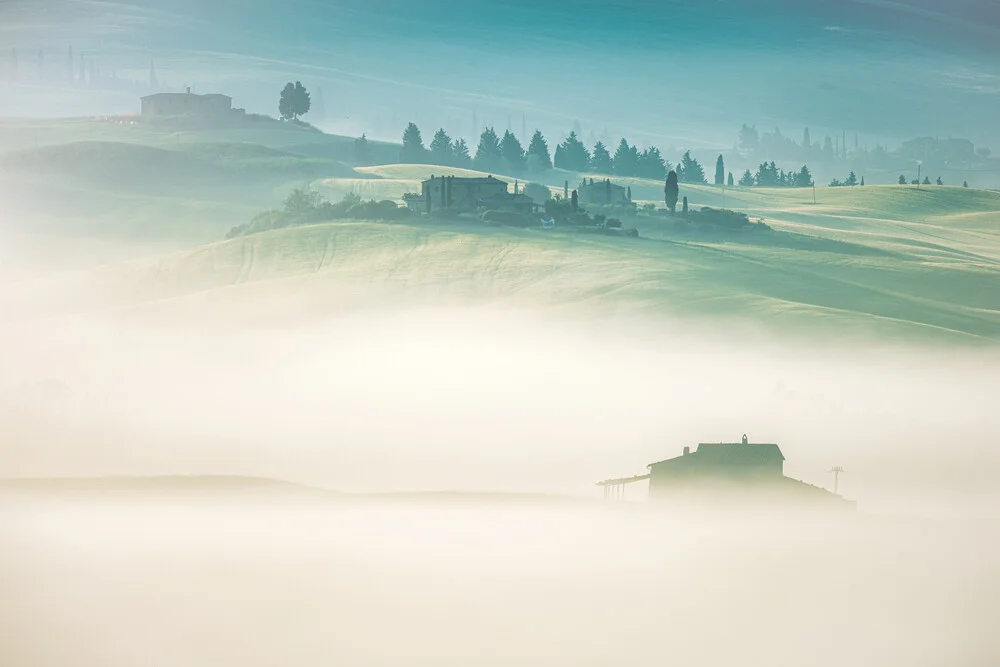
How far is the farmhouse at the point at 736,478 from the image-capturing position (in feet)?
215

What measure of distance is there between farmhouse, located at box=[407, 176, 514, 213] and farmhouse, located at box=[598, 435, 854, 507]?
91.2 meters

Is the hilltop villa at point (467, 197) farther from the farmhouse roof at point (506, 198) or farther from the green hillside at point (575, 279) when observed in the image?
the green hillside at point (575, 279)

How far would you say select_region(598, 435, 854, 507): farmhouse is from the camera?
65625 millimetres

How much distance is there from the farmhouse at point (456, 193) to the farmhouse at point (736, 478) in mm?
91208

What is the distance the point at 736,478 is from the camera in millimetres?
65875

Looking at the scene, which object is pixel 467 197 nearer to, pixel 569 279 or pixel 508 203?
pixel 508 203

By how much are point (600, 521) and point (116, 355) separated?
49.3m

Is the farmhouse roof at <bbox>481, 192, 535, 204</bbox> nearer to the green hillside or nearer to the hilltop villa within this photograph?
the hilltop villa

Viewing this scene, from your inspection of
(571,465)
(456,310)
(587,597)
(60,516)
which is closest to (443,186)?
(456,310)

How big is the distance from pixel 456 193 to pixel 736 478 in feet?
316

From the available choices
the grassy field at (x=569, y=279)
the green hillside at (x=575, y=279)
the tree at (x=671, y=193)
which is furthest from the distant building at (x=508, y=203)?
the tree at (x=671, y=193)

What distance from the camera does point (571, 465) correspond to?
75875 millimetres

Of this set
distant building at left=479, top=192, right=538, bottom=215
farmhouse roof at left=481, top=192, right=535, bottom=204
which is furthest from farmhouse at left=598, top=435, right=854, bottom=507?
farmhouse roof at left=481, top=192, right=535, bottom=204

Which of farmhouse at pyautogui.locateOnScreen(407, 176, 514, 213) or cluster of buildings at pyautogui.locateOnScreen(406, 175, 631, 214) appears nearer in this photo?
cluster of buildings at pyautogui.locateOnScreen(406, 175, 631, 214)
